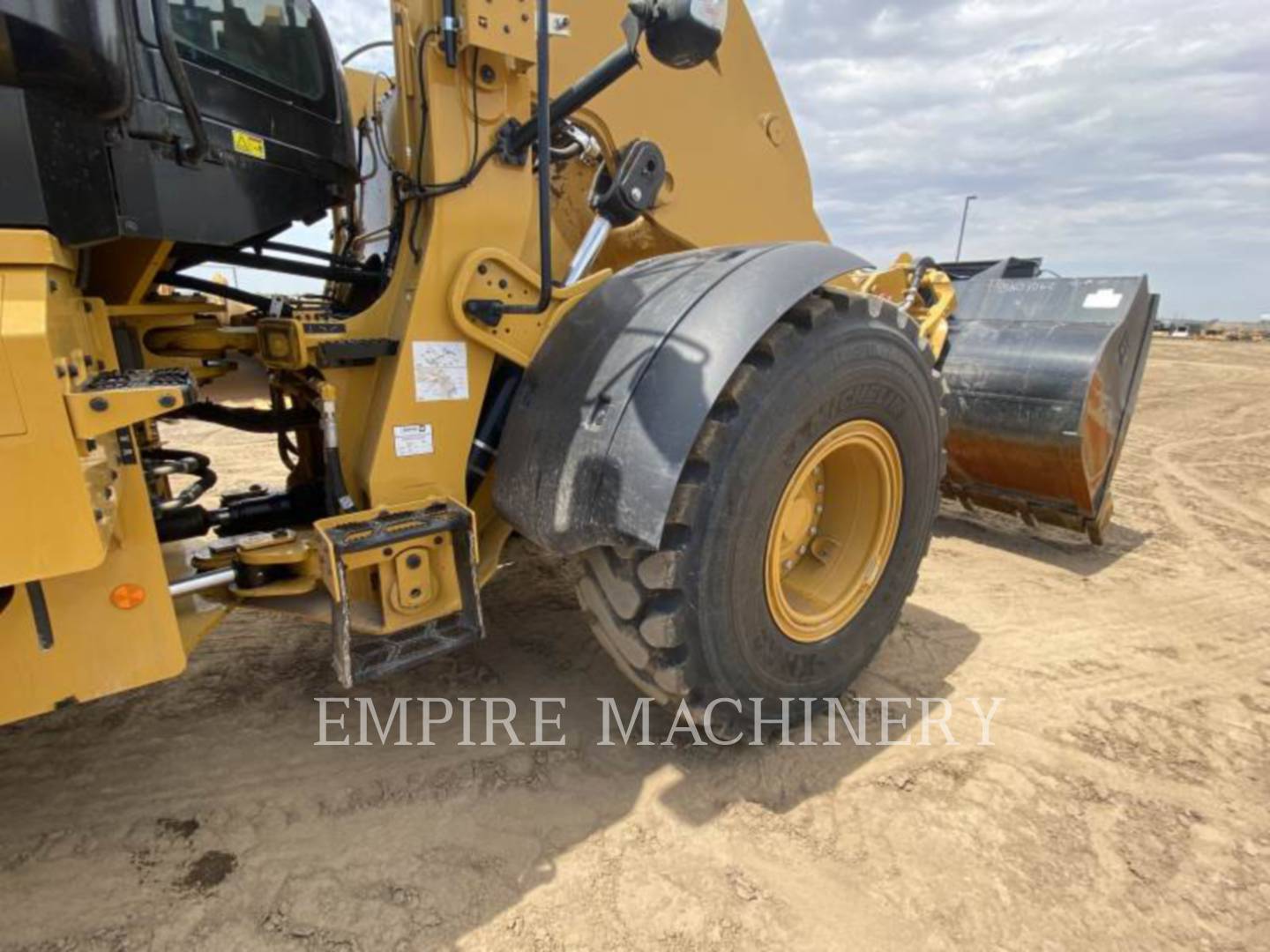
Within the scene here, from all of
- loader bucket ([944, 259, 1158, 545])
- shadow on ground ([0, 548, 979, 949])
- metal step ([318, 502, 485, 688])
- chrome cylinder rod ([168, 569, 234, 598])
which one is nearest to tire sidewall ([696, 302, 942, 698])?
shadow on ground ([0, 548, 979, 949])

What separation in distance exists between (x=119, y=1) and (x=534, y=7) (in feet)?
3.17

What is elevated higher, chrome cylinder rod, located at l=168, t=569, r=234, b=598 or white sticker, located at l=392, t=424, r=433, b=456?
white sticker, located at l=392, t=424, r=433, b=456

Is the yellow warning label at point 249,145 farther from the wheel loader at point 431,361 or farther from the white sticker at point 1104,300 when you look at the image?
the white sticker at point 1104,300

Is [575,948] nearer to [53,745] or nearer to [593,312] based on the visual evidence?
[593,312]

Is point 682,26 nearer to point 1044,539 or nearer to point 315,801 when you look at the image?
point 315,801

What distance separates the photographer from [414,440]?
2029 mm

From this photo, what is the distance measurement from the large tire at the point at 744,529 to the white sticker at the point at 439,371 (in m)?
0.61

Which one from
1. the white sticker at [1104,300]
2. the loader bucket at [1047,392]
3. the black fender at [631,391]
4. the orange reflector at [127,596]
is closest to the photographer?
the orange reflector at [127,596]

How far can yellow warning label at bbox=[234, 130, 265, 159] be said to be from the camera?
178 cm

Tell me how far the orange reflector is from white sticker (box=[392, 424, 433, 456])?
2.20 ft

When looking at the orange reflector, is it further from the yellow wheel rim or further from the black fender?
the yellow wheel rim

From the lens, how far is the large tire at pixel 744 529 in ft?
6.44

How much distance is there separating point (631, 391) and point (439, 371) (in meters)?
0.54

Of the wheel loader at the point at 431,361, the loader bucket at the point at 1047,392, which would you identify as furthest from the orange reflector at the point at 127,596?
the loader bucket at the point at 1047,392
